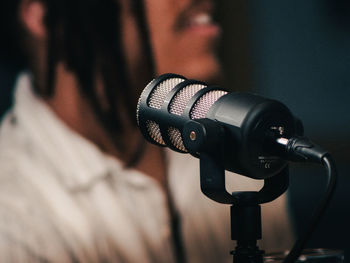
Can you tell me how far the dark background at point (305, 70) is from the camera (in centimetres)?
220

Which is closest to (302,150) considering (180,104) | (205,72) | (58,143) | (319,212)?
(319,212)

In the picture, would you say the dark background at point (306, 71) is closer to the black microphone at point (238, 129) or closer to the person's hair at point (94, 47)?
the person's hair at point (94, 47)

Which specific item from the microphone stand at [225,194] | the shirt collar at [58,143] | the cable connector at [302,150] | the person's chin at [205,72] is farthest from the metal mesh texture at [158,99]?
the person's chin at [205,72]

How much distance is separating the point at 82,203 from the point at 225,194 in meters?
1.17

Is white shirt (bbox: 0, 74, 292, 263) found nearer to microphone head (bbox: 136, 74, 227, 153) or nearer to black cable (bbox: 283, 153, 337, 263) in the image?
microphone head (bbox: 136, 74, 227, 153)

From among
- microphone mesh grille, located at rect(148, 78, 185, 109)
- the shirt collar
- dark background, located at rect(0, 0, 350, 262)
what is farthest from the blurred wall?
microphone mesh grille, located at rect(148, 78, 185, 109)

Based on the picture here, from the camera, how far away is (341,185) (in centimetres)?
221

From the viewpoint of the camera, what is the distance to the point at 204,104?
94 centimetres

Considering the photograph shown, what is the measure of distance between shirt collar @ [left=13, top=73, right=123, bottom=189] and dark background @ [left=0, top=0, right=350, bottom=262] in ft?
1.96

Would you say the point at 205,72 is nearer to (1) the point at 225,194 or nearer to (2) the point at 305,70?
(2) the point at 305,70

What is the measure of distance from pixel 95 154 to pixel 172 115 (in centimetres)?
109

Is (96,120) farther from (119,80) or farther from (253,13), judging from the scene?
(253,13)

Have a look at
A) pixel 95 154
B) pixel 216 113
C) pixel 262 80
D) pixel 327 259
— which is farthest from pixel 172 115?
pixel 262 80

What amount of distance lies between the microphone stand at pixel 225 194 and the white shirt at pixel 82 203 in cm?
111
